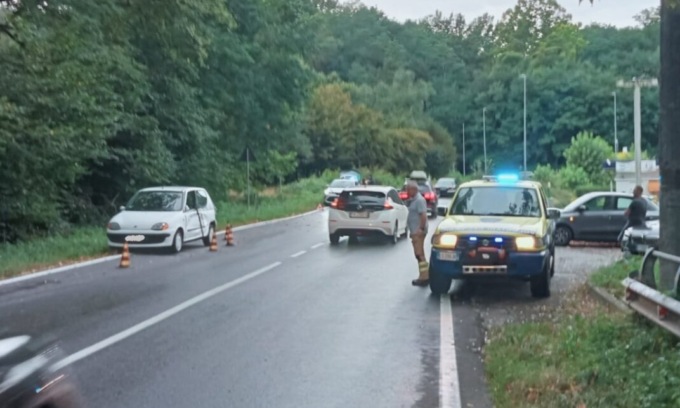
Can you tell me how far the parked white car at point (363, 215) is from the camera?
27344 mm

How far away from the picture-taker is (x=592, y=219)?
91.3 feet

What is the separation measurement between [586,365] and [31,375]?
5654mm

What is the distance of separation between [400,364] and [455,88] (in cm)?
11389

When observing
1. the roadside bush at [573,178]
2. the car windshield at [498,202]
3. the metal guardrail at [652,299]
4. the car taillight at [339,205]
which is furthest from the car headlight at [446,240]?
the roadside bush at [573,178]

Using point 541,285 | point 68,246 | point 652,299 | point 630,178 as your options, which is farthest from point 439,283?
point 630,178

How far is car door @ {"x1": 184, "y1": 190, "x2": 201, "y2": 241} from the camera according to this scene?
25.0 metres

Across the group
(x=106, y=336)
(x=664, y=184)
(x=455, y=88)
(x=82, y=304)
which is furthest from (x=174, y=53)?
(x=455, y=88)

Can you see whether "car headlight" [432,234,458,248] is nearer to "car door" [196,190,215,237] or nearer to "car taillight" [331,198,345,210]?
"car door" [196,190,215,237]

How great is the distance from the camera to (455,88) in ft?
400

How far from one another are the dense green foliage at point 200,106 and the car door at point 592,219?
36.7 ft

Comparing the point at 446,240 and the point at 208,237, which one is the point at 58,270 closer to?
the point at 208,237

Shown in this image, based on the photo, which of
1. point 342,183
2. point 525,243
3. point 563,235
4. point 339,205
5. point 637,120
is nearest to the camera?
point 525,243

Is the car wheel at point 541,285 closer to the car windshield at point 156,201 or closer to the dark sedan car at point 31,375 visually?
the dark sedan car at point 31,375

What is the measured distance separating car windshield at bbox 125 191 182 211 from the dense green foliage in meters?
2.02
